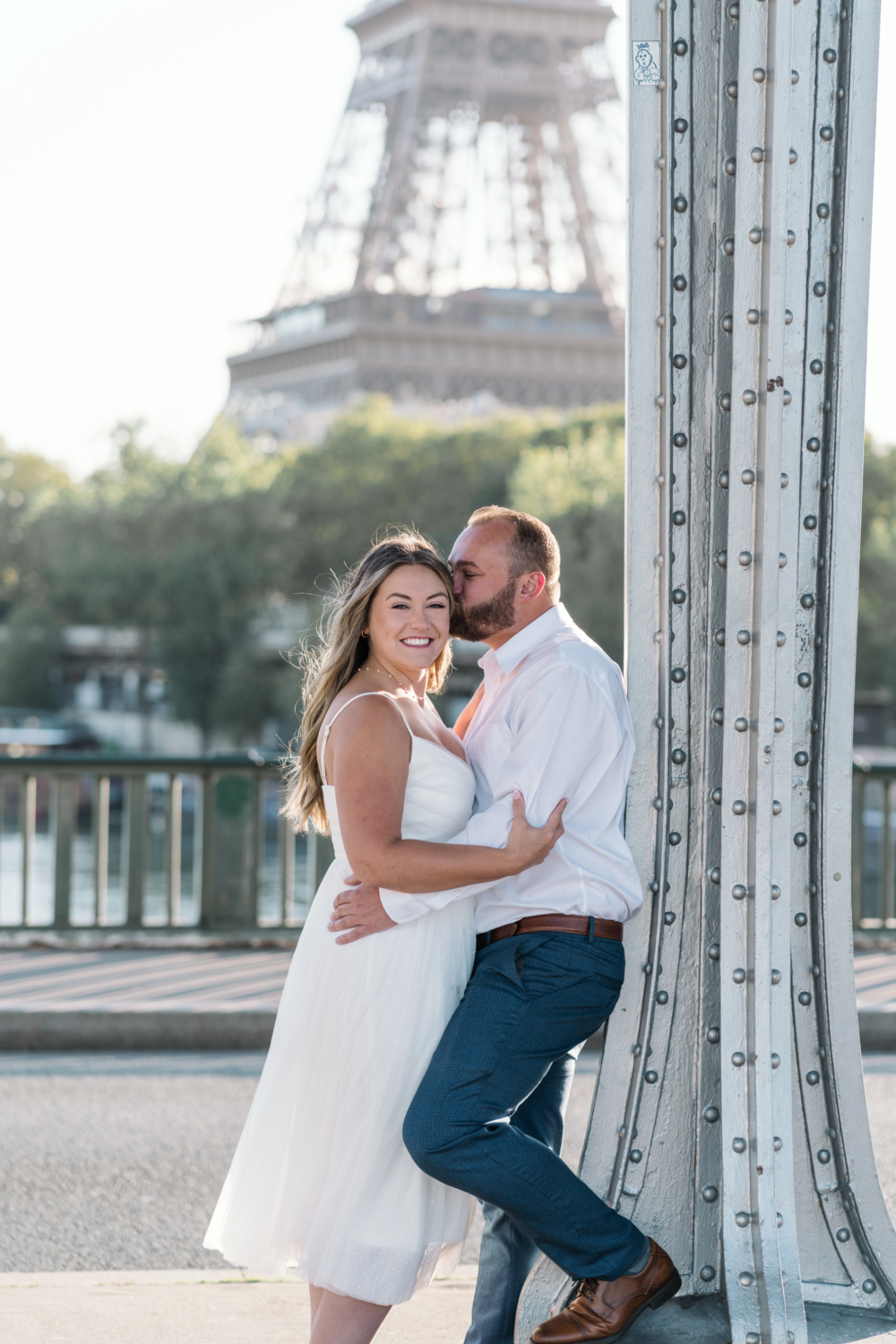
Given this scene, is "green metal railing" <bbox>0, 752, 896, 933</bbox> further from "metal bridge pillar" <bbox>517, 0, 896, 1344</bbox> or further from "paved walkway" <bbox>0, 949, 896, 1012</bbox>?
"metal bridge pillar" <bbox>517, 0, 896, 1344</bbox>

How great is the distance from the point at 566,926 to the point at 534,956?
82 millimetres

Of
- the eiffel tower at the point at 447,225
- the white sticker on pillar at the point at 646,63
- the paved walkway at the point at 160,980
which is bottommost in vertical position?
the paved walkway at the point at 160,980

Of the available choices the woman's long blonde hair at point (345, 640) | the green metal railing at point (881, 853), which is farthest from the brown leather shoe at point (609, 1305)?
the green metal railing at point (881, 853)

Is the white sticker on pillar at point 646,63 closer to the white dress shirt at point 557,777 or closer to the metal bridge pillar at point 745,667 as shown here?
the metal bridge pillar at point 745,667

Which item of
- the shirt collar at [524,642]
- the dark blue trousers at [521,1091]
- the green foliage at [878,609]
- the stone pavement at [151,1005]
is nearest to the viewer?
the dark blue trousers at [521,1091]

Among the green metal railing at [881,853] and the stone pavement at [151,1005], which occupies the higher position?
the green metal railing at [881,853]

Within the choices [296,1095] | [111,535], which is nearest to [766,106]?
[296,1095]

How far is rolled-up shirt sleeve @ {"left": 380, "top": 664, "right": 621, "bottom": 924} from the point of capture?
108 inches

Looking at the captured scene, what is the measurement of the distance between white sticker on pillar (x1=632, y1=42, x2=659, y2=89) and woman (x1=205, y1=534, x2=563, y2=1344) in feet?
3.23

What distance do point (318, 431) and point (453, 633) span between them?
65.4 meters

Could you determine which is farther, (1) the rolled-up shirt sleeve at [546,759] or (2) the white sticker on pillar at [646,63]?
(2) the white sticker on pillar at [646,63]

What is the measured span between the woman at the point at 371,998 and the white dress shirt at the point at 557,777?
5cm

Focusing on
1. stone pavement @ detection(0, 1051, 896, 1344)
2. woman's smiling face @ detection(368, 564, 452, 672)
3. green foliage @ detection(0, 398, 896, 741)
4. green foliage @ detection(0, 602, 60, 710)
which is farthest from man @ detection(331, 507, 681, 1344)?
green foliage @ detection(0, 602, 60, 710)

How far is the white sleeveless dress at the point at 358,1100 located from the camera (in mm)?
2793
